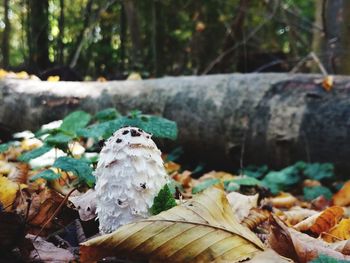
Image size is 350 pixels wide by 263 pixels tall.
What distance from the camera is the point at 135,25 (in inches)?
332

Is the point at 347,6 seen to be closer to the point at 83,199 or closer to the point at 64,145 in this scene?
the point at 64,145

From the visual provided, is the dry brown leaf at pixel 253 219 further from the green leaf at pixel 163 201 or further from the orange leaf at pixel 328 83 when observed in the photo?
the orange leaf at pixel 328 83

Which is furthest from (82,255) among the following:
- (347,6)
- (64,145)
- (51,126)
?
(347,6)

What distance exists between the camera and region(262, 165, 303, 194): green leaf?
2.95 metres

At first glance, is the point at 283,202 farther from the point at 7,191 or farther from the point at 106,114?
the point at 7,191

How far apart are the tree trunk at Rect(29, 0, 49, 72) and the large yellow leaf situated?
5.71 meters

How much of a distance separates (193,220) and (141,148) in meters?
0.25

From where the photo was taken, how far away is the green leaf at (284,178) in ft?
9.68

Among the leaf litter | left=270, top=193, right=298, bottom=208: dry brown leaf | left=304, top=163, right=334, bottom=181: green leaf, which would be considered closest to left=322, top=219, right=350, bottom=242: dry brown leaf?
the leaf litter

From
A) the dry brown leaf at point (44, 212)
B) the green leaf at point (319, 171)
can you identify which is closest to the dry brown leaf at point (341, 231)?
the dry brown leaf at point (44, 212)

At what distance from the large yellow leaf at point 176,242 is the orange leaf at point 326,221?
73 cm

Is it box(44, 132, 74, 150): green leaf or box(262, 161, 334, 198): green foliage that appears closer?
box(44, 132, 74, 150): green leaf

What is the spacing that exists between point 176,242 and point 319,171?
2.28 metres

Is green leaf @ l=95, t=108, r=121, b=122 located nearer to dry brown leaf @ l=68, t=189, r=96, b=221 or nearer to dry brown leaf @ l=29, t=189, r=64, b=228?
dry brown leaf @ l=68, t=189, r=96, b=221
